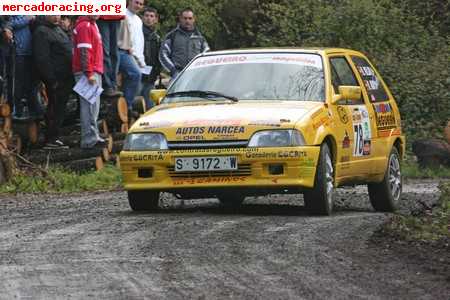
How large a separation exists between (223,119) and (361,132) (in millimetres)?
1919

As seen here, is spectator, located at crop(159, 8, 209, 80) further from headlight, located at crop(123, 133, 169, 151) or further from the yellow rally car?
headlight, located at crop(123, 133, 169, 151)

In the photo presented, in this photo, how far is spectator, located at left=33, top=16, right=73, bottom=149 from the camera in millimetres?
17484

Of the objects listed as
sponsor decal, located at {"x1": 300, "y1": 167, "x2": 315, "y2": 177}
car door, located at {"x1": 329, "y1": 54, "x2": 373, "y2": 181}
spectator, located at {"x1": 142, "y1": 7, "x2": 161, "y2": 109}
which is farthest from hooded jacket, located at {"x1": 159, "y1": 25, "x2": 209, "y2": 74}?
sponsor decal, located at {"x1": 300, "y1": 167, "x2": 315, "y2": 177}

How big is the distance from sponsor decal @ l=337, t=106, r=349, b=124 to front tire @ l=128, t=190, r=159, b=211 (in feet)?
6.23

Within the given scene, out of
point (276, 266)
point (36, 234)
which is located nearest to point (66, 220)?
point (36, 234)

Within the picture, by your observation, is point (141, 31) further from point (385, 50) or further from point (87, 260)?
point (87, 260)

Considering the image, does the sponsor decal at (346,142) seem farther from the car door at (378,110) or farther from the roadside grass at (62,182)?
the roadside grass at (62,182)

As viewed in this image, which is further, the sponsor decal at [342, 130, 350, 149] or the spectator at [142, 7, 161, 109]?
the spectator at [142, 7, 161, 109]

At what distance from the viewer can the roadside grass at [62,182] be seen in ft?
52.3

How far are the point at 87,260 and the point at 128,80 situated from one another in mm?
11149

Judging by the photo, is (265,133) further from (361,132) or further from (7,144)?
→ (7,144)

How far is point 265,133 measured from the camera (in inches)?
455

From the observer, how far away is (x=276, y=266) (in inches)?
324

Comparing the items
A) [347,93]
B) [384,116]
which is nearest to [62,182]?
[384,116]
